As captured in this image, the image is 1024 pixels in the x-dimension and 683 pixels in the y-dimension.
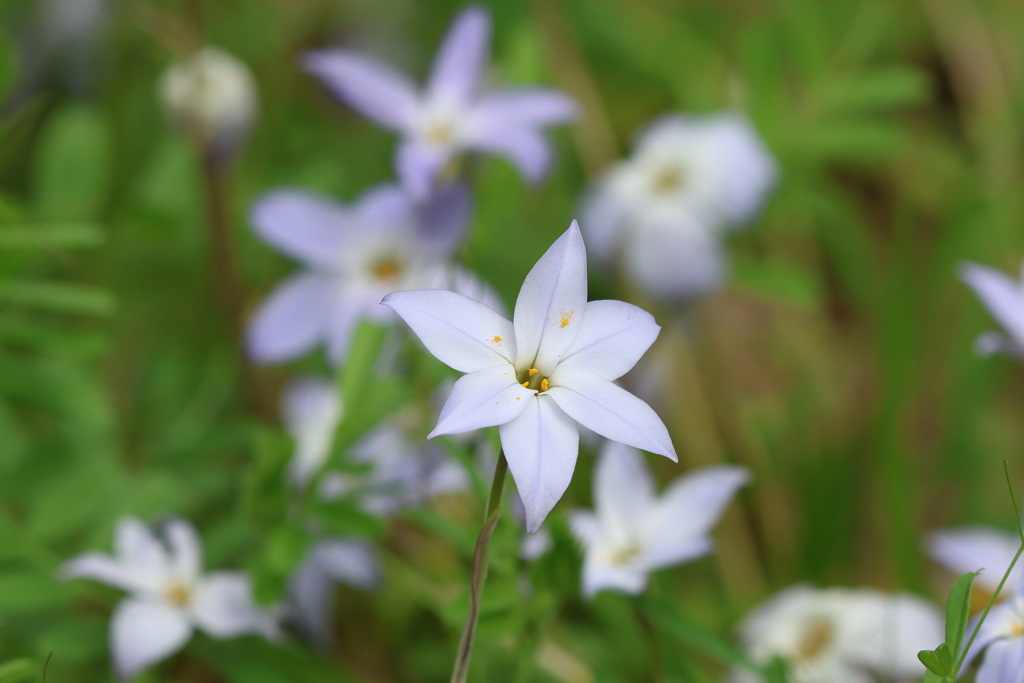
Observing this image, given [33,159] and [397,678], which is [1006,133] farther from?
[33,159]

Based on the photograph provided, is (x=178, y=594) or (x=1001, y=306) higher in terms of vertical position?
(x=1001, y=306)

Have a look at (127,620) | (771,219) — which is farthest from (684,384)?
(127,620)

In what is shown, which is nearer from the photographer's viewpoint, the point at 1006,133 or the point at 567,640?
the point at 567,640

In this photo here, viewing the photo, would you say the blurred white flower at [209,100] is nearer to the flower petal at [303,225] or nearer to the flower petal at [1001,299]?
the flower petal at [303,225]

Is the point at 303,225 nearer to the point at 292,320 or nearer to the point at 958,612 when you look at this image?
the point at 292,320

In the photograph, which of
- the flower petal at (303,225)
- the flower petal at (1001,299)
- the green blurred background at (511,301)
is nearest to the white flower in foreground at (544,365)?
the green blurred background at (511,301)

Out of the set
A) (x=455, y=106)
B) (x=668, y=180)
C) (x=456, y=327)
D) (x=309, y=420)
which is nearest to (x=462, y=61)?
(x=455, y=106)
